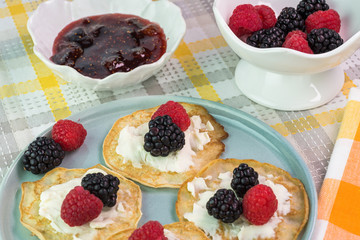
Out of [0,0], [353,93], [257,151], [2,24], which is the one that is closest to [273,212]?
[257,151]

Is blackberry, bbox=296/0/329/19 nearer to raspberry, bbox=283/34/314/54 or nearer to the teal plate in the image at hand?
raspberry, bbox=283/34/314/54

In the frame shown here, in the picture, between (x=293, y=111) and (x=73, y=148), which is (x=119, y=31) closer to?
(x=73, y=148)

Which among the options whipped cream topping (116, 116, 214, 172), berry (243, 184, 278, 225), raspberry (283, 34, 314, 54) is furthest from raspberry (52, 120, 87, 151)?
raspberry (283, 34, 314, 54)

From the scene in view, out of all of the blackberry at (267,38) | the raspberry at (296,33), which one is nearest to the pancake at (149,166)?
the blackberry at (267,38)

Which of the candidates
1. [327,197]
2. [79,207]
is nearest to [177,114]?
[79,207]

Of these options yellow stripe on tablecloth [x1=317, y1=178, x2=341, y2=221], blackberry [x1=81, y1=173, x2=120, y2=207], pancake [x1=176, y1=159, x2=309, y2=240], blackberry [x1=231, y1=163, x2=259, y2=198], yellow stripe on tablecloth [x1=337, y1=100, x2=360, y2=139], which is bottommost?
yellow stripe on tablecloth [x1=317, y1=178, x2=341, y2=221]

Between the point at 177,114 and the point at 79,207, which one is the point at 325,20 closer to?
the point at 177,114
